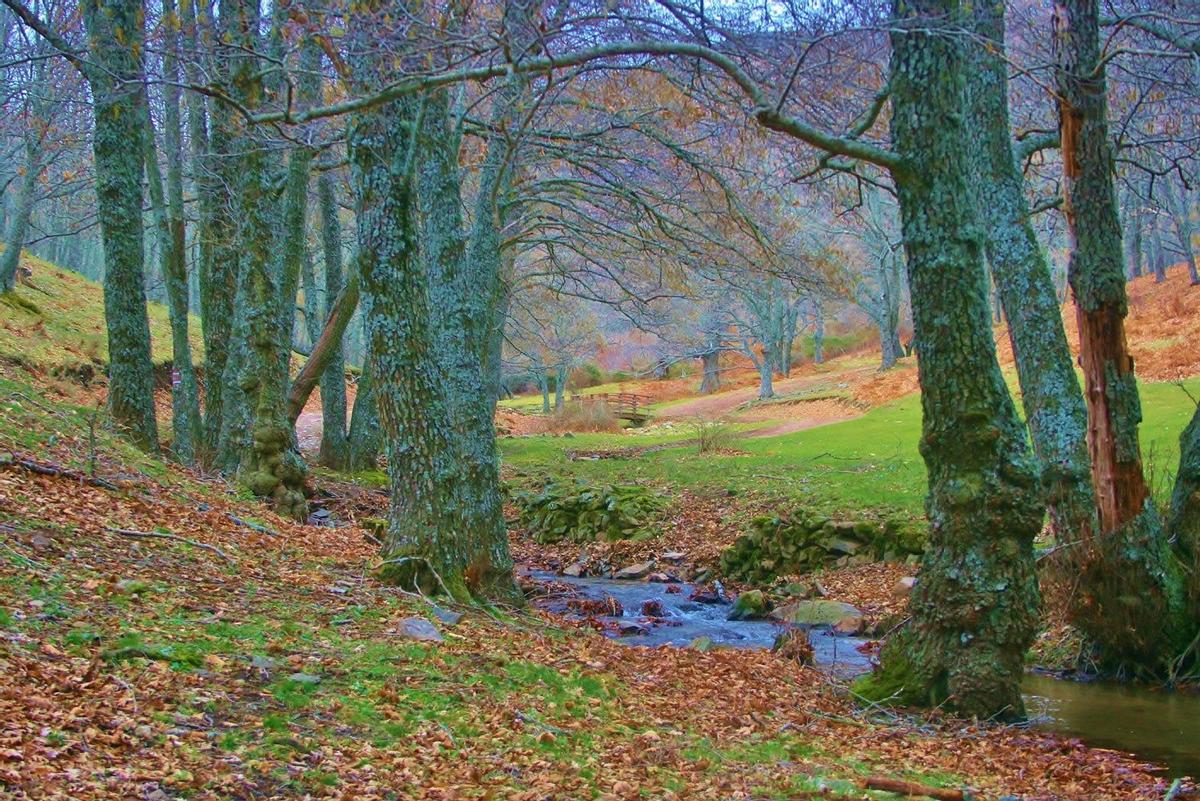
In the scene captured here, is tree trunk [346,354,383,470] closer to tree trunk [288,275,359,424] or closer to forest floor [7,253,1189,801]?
tree trunk [288,275,359,424]

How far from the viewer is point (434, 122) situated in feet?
27.6

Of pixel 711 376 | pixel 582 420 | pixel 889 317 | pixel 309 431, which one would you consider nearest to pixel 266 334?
→ pixel 309 431

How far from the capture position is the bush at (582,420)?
35.6 meters

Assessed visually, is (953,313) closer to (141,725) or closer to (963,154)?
(963,154)

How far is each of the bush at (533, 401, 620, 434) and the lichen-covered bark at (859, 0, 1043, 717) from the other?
29.0 metres

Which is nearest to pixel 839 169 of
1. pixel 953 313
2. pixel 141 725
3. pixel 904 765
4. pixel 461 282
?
pixel 953 313

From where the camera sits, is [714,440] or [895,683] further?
[714,440]

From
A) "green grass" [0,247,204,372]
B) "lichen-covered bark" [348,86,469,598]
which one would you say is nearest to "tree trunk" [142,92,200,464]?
"green grass" [0,247,204,372]

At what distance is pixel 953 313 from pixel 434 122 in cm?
475

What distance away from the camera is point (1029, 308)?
8.52 meters

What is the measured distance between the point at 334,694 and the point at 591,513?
431 inches

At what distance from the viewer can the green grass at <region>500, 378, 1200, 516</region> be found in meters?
14.2

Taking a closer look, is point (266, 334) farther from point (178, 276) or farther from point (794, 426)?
point (794, 426)

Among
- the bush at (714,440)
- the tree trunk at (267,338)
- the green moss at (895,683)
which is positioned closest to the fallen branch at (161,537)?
the tree trunk at (267,338)
